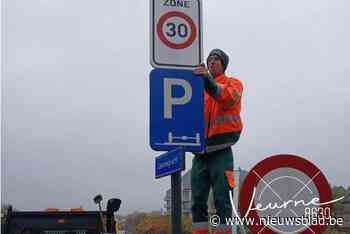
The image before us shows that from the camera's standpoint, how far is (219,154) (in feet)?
17.6

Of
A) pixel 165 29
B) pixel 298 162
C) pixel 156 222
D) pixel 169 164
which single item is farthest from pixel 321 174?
pixel 156 222

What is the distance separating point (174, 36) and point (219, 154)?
118cm

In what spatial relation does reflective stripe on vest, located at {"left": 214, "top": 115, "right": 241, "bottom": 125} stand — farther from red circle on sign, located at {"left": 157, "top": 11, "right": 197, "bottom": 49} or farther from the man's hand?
red circle on sign, located at {"left": 157, "top": 11, "right": 197, "bottom": 49}

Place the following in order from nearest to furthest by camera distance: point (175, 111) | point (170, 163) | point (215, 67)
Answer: point (170, 163) → point (175, 111) → point (215, 67)

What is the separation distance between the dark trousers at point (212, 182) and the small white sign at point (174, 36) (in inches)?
40.5

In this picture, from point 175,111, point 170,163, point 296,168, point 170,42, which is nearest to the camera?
point 296,168

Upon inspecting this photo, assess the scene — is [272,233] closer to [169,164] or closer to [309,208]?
[309,208]

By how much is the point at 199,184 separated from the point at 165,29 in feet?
4.81

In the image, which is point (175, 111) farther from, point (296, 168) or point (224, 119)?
point (296, 168)

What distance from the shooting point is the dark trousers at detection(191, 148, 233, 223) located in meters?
5.27

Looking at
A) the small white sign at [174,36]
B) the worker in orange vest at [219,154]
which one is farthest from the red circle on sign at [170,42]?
the worker in orange vest at [219,154]

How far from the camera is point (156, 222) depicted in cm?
1052

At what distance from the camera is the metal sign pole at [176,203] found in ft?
14.4

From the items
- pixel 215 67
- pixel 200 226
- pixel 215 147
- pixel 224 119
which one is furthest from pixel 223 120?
pixel 200 226
